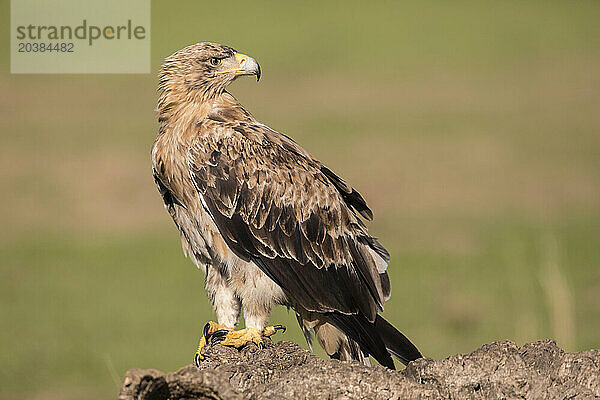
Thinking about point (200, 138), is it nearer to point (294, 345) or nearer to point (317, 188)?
A: point (317, 188)

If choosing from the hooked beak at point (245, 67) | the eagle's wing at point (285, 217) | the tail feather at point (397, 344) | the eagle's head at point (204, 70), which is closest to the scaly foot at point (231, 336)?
the eagle's wing at point (285, 217)

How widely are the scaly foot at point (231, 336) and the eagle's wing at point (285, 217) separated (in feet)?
0.91

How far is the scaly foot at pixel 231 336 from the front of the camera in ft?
22.5

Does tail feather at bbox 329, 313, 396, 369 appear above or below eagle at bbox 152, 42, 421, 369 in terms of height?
below

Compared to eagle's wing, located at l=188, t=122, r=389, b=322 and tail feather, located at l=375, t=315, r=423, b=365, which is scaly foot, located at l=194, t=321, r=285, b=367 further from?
tail feather, located at l=375, t=315, r=423, b=365

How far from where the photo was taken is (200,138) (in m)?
7.09

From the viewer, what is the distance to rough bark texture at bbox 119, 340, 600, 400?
530 centimetres

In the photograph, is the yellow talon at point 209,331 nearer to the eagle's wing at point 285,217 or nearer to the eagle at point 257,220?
the eagle at point 257,220

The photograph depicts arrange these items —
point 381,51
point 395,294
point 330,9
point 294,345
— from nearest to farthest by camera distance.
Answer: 1. point 294,345
2. point 395,294
3. point 381,51
4. point 330,9

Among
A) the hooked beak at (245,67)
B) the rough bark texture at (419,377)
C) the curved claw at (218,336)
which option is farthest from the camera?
the hooked beak at (245,67)

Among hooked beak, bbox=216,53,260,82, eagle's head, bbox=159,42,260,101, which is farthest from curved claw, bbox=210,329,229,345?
hooked beak, bbox=216,53,260,82

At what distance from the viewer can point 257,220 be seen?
7.21 metres

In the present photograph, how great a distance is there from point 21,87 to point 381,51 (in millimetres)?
11163

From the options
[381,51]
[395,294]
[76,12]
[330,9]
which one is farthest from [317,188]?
[330,9]
